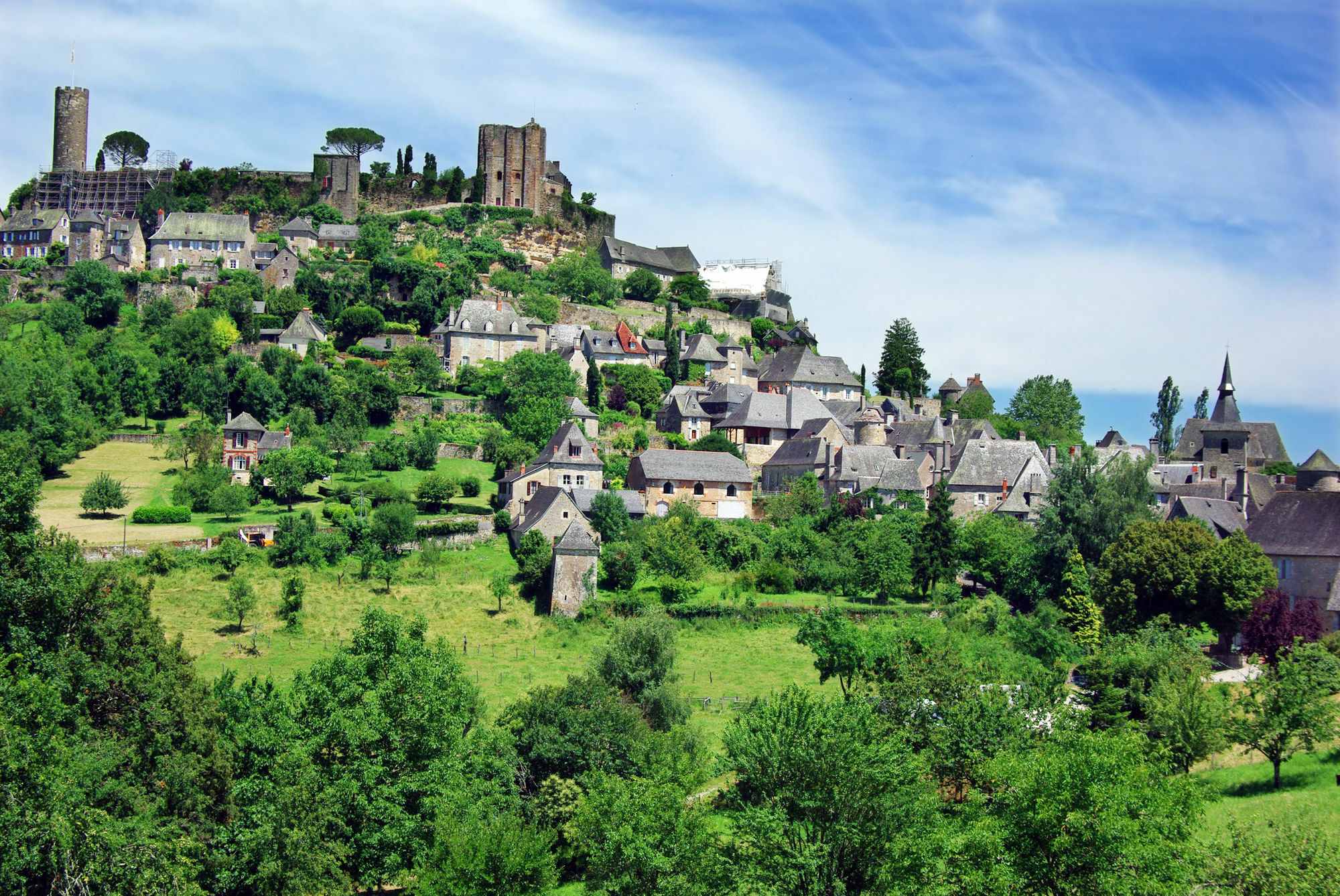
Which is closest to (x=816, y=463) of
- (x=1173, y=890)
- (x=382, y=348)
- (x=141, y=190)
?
(x=382, y=348)

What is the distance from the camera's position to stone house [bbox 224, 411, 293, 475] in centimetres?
6116

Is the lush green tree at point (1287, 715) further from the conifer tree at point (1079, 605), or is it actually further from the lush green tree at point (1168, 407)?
the lush green tree at point (1168, 407)

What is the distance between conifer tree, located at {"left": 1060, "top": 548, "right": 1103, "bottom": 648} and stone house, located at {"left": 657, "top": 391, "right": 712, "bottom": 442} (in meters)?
27.5

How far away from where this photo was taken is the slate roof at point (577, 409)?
6869 centimetres

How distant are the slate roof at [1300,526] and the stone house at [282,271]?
64341mm

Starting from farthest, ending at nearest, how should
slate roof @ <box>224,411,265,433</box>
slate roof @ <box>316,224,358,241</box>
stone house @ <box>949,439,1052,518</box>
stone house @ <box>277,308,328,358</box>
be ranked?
1. slate roof @ <box>316,224,358,241</box>
2. stone house @ <box>277,308,328,358</box>
3. stone house @ <box>949,439,1052,518</box>
4. slate roof @ <box>224,411,265,433</box>

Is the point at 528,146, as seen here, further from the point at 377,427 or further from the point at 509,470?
the point at 509,470

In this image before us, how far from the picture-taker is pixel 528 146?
4092 inches

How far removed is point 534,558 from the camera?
5047cm

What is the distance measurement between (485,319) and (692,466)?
23658 millimetres

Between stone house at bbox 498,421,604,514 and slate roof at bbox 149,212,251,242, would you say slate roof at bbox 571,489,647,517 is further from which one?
slate roof at bbox 149,212,251,242

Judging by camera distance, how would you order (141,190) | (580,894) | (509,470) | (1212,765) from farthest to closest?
(141,190) < (509,470) < (1212,765) < (580,894)

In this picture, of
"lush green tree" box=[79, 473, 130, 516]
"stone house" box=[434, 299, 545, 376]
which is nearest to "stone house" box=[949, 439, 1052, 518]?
"stone house" box=[434, 299, 545, 376]

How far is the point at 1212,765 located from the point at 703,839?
1631 centimetres
